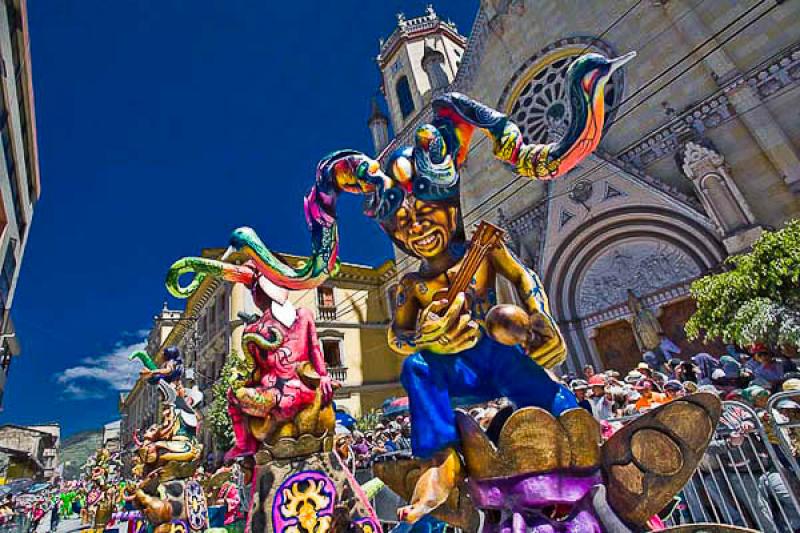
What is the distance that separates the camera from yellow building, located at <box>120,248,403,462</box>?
66.9 ft

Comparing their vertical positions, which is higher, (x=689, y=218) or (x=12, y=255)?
(x=12, y=255)

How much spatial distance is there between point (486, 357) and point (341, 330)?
21.0 m

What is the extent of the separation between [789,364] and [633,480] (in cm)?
636

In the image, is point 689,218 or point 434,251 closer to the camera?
point 434,251

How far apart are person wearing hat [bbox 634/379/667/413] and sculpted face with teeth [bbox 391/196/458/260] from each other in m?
3.83

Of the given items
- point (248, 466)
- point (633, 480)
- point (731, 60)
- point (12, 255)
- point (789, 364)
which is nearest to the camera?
point (633, 480)

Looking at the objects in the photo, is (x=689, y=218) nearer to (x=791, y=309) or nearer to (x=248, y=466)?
(x=791, y=309)

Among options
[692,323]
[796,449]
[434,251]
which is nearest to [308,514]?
[434,251]

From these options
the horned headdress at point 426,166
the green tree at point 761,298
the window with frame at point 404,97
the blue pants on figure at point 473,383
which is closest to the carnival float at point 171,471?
the horned headdress at point 426,166

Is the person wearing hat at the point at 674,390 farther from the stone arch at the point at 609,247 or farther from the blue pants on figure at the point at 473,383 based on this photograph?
the stone arch at the point at 609,247

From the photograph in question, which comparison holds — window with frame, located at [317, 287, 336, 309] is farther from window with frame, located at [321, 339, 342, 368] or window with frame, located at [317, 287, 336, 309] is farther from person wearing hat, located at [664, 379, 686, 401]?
person wearing hat, located at [664, 379, 686, 401]

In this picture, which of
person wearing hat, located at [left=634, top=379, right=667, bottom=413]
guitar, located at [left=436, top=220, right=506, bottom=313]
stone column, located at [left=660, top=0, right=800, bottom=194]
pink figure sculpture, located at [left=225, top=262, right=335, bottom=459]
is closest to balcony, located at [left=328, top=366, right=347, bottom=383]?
person wearing hat, located at [left=634, top=379, right=667, bottom=413]

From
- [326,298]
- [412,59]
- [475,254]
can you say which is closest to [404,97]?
[412,59]

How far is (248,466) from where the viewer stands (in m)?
2.95
